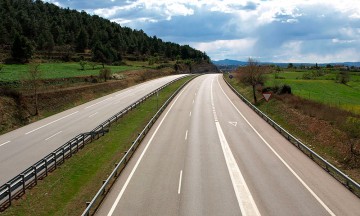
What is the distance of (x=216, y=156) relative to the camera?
2489 cm

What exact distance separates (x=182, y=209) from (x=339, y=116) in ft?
72.8

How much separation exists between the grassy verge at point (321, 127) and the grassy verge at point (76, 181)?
13366 mm

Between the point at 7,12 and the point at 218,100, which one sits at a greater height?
the point at 7,12

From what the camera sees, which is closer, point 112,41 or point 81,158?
point 81,158

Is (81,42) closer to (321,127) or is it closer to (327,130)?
(321,127)

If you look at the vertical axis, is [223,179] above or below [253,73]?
below

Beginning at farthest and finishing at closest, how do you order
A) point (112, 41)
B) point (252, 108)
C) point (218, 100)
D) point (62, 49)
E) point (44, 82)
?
point (112, 41)
point (62, 49)
point (44, 82)
point (218, 100)
point (252, 108)

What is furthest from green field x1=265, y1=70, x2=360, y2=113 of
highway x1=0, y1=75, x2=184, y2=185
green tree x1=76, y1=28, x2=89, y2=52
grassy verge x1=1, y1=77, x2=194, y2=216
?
green tree x1=76, y1=28, x2=89, y2=52

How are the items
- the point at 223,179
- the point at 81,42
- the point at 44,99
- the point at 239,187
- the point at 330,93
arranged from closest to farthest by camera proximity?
the point at 239,187
the point at 223,179
the point at 44,99
the point at 330,93
the point at 81,42

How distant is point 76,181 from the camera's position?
20.3 meters

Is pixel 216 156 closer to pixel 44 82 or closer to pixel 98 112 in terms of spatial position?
pixel 98 112

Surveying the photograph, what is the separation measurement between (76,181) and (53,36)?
124 metres

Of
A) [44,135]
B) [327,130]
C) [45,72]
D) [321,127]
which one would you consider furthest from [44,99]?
[327,130]

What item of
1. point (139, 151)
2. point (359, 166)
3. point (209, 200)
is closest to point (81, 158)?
point (139, 151)
